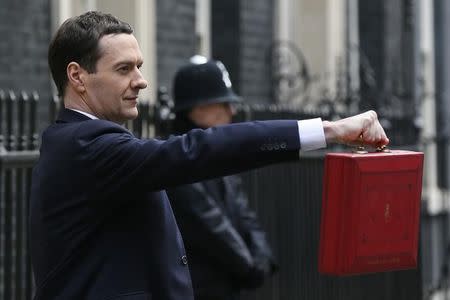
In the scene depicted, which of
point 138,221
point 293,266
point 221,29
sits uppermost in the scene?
point 221,29

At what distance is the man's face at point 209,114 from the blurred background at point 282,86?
0.42 m

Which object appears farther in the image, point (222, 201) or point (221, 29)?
point (221, 29)

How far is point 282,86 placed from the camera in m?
14.9

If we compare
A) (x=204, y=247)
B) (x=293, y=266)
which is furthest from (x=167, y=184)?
(x=293, y=266)

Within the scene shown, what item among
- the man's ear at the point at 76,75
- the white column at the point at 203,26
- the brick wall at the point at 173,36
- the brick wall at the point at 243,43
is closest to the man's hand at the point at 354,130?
the man's ear at the point at 76,75

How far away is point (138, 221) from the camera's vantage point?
157 inches

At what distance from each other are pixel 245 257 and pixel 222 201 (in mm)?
265

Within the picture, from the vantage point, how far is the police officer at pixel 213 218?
240 inches

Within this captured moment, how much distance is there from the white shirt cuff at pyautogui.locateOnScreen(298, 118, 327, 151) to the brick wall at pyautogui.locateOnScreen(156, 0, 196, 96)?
789 cm

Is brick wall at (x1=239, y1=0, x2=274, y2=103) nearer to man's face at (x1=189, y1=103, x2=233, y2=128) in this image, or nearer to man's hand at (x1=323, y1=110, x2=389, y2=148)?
man's face at (x1=189, y1=103, x2=233, y2=128)

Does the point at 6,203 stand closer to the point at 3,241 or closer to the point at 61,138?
the point at 3,241

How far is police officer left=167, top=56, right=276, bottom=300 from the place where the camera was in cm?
609

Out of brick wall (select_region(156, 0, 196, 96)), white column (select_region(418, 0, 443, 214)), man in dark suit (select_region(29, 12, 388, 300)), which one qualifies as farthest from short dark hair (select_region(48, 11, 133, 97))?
white column (select_region(418, 0, 443, 214))

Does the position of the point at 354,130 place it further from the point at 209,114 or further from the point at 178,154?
the point at 209,114
